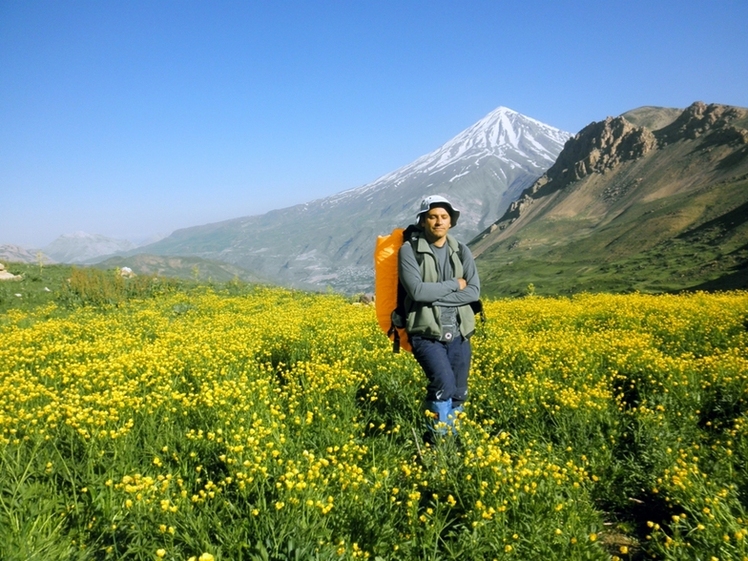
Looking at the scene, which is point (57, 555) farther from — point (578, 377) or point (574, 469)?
point (578, 377)

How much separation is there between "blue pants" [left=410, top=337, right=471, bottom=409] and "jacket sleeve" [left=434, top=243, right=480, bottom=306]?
48 cm

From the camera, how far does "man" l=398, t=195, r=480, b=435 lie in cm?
500

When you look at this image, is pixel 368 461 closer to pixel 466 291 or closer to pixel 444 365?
pixel 444 365

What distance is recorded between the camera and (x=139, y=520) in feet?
9.87

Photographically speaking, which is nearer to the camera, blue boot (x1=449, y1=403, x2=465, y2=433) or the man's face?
blue boot (x1=449, y1=403, x2=465, y2=433)

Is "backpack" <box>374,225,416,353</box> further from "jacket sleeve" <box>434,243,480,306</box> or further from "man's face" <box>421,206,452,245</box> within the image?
"jacket sleeve" <box>434,243,480,306</box>

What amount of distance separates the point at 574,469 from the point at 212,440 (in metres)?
3.69

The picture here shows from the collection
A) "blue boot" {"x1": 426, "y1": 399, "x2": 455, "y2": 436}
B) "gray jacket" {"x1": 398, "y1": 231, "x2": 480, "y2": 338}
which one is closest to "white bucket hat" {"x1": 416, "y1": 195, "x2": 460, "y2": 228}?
"gray jacket" {"x1": 398, "y1": 231, "x2": 480, "y2": 338}

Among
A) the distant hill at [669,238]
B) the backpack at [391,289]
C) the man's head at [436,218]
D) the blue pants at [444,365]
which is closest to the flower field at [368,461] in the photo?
the blue pants at [444,365]

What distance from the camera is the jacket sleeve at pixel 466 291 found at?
205 inches

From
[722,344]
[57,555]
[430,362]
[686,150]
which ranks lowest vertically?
[722,344]

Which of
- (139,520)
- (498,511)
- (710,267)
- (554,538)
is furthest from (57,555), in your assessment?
(710,267)

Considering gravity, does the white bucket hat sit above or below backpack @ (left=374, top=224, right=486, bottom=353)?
above

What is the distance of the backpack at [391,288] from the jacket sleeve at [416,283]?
224 mm
